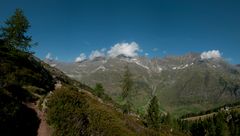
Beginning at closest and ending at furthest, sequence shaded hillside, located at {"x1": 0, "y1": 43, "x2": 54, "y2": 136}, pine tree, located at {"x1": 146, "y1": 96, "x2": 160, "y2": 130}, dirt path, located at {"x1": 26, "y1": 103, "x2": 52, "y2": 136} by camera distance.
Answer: shaded hillside, located at {"x1": 0, "y1": 43, "x2": 54, "y2": 136} → dirt path, located at {"x1": 26, "y1": 103, "x2": 52, "y2": 136} → pine tree, located at {"x1": 146, "y1": 96, "x2": 160, "y2": 130}

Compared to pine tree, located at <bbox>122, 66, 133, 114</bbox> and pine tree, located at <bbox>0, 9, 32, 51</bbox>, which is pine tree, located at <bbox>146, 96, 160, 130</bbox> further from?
pine tree, located at <bbox>0, 9, 32, 51</bbox>

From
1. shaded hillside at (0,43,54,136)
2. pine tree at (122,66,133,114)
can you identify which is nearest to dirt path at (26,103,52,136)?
shaded hillside at (0,43,54,136)

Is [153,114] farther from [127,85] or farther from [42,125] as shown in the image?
[42,125]

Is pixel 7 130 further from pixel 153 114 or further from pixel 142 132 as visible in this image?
pixel 153 114

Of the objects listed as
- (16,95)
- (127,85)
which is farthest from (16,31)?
(127,85)

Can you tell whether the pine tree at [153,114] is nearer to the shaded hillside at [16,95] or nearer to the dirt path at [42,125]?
the shaded hillside at [16,95]

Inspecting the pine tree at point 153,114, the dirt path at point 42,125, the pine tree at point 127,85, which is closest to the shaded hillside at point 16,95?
the dirt path at point 42,125

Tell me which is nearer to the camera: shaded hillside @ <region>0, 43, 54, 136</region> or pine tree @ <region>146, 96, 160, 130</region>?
shaded hillside @ <region>0, 43, 54, 136</region>

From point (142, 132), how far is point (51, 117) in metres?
16.4

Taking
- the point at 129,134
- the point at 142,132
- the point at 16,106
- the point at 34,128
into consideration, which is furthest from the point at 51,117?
the point at 142,132

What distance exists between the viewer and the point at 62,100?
38.3 m

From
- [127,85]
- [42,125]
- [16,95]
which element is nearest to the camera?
[42,125]

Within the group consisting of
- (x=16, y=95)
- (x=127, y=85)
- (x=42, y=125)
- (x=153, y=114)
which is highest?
(x=127, y=85)

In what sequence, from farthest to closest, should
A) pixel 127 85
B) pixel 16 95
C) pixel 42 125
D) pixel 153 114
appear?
1. pixel 153 114
2. pixel 127 85
3. pixel 16 95
4. pixel 42 125
